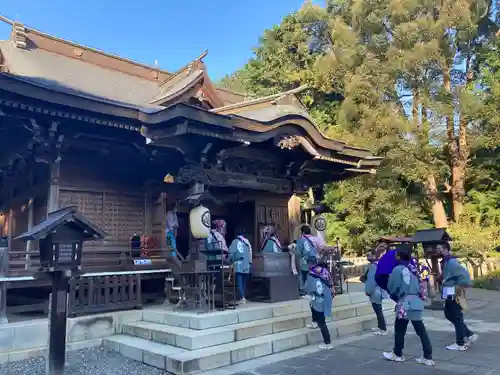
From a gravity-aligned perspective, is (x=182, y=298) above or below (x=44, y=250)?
below

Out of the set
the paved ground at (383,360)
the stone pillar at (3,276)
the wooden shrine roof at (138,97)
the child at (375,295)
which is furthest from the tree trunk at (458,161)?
the stone pillar at (3,276)

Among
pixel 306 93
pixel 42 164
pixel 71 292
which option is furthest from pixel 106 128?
pixel 306 93

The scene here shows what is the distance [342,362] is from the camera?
20.2ft

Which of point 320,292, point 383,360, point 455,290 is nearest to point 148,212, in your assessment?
point 320,292

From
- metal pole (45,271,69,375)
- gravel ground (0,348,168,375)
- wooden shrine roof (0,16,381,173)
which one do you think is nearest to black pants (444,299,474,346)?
gravel ground (0,348,168,375)

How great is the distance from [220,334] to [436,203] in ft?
55.4

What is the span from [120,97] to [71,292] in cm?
719

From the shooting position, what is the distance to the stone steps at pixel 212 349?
5.87 meters

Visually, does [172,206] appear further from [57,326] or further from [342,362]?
[342,362]

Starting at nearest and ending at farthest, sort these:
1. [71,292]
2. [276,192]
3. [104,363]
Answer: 1. [104,363]
2. [71,292]
3. [276,192]

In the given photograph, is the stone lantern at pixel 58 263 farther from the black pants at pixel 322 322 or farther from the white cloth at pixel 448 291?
the white cloth at pixel 448 291

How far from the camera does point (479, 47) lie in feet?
68.5

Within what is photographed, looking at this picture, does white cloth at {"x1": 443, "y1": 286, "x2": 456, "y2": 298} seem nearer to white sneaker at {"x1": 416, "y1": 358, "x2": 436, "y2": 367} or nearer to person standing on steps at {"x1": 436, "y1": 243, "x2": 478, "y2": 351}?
person standing on steps at {"x1": 436, "y1": 243, "x2": 478, "y2": 351}

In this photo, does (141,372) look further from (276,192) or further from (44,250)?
(276,192)
